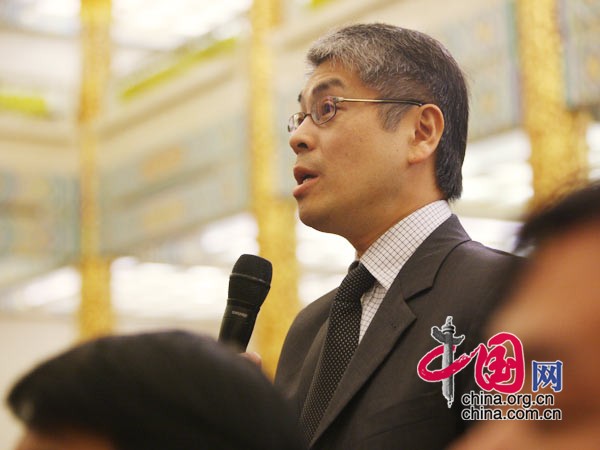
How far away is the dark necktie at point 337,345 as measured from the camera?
2137 mm

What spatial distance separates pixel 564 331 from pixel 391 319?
128 centimetres

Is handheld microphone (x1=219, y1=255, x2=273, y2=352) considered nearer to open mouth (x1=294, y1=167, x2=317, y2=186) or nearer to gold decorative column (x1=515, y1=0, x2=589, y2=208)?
open mouth (x1=294, y1=167, x2=317, y2=186)

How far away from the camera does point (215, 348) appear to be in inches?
43.6

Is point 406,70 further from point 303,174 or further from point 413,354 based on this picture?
point 413,354

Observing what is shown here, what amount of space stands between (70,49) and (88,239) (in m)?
5.25

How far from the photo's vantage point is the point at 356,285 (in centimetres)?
231

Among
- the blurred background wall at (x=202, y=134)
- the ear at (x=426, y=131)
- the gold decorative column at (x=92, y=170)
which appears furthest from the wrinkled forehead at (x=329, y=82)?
the gold decorative column at (x=92, y=170)

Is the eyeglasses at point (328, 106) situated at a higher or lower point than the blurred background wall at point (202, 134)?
lower

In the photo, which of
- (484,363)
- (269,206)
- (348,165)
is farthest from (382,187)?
(269,206)

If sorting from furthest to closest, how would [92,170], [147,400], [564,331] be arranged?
[92,170] → [147,400] → [564,331]

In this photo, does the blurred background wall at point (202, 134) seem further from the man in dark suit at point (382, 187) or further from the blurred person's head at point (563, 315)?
the blurred person's head at point (563, 315)

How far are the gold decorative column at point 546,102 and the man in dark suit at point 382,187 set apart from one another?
418 centimetres

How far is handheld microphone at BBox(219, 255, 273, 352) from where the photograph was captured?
2168 millimetres

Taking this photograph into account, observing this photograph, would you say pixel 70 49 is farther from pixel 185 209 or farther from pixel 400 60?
pixel 400 60
